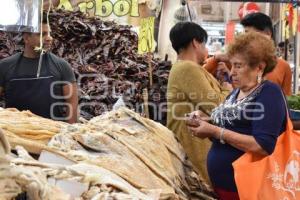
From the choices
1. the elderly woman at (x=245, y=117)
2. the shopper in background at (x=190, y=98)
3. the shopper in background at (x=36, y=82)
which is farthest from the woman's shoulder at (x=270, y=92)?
the shopper in background at (x=36, y=82)

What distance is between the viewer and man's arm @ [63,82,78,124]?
386 cm

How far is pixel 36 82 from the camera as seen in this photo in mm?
3635

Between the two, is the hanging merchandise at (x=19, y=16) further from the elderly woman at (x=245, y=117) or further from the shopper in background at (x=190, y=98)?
the elderly woman at (x=245, y=117)

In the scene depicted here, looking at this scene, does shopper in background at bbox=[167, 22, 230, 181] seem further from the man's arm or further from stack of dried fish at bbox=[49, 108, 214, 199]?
the man's arm

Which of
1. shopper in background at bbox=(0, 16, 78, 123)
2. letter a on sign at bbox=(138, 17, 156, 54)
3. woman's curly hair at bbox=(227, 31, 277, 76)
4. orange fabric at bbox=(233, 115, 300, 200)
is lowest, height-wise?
orange fabric at bbox=(233, 115, 300, 200)

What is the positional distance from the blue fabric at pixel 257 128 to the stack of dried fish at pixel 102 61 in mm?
2099

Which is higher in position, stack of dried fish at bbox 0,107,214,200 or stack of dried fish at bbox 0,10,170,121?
stack of dried fish at bbox 0,10,170,121

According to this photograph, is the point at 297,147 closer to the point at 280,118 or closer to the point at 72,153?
the point at 280,118

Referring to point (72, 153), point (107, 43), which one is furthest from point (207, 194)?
point (107, 43)

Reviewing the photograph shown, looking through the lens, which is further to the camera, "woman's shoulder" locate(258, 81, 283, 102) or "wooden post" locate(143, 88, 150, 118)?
"wooden post" locate(143, 88, 150, 118)

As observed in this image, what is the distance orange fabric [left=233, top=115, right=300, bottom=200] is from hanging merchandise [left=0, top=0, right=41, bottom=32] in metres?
1.42

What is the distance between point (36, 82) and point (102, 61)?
2.25 m

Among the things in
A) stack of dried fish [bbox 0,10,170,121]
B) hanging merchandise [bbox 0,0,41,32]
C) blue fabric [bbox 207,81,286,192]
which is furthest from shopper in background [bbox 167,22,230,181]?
stack of dried fish [bbox 0,10,170,121]

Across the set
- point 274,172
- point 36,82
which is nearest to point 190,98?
point 274,172
